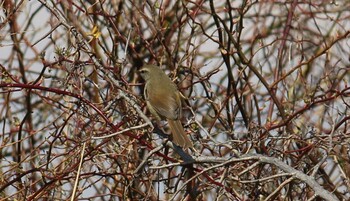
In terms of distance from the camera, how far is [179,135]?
5023 mm

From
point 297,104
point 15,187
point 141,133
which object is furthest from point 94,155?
point 297,104

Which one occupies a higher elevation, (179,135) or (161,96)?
(161,96)

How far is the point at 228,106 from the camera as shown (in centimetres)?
618

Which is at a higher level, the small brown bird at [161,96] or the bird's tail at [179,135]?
the small brown bird at [161,96]

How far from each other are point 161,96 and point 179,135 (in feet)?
2.49

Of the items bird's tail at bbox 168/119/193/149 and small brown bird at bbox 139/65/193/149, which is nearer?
bird's tail at bbox 168/119/193/149

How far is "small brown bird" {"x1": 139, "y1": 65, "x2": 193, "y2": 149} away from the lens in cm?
556

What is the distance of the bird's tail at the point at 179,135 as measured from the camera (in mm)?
4875

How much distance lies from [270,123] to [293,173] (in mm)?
1863

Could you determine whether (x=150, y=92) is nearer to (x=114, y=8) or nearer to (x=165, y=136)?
(x=165, y=136)

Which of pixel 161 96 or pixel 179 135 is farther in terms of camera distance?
pixel 161 96

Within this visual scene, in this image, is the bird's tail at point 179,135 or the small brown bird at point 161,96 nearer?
the bird's tail at point 179,135

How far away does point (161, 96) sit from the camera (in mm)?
5738

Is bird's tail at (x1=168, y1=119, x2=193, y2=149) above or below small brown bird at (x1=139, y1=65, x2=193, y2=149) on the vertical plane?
below
